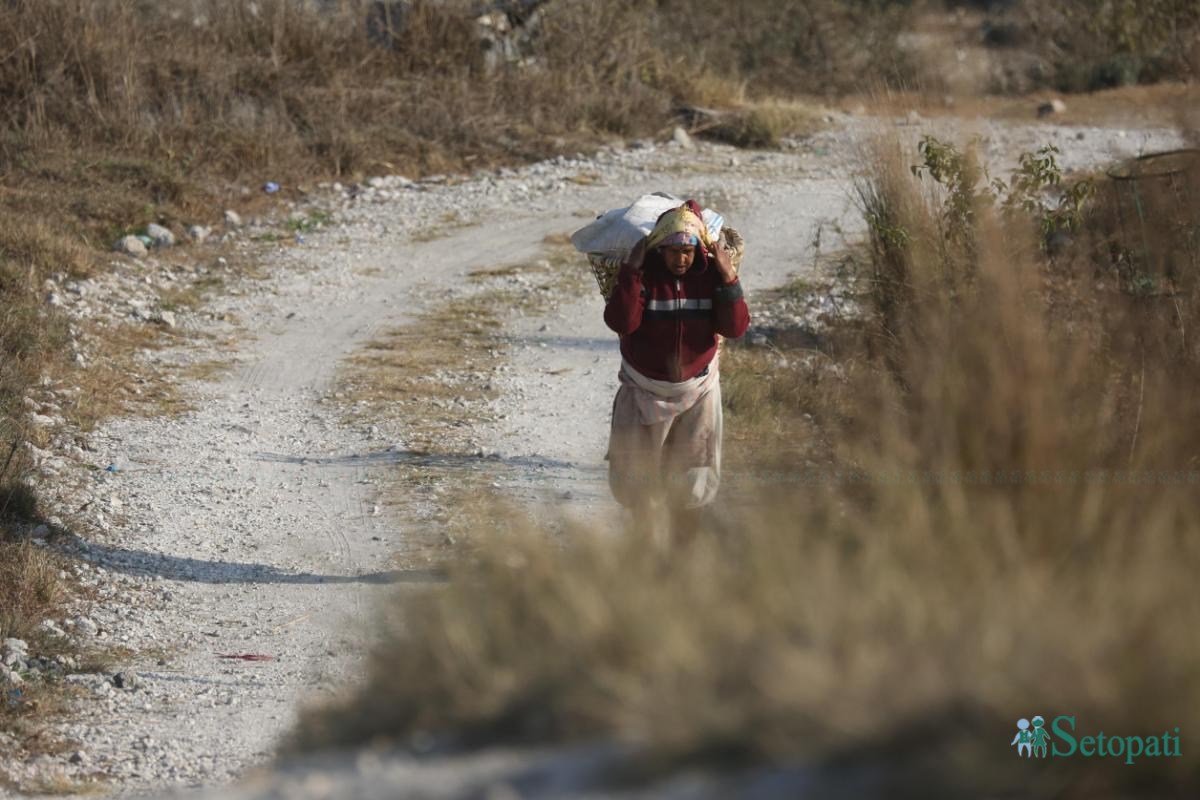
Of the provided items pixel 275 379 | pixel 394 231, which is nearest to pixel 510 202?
pixel 394 231

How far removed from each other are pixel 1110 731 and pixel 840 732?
49 cm

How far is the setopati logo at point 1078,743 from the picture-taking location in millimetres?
2395

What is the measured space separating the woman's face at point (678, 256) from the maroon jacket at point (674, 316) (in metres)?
0.08

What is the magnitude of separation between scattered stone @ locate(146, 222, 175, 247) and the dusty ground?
0.85 metres

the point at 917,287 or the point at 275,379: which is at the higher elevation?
the point at 917,287

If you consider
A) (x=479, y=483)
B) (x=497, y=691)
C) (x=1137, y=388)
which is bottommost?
(x=479, y=483)

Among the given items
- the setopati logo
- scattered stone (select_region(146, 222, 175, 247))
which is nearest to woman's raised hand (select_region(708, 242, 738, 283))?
the setopati logo

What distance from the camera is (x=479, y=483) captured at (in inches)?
274

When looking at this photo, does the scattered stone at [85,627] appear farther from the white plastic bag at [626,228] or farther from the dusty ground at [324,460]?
the white plastic bag at [626,228]

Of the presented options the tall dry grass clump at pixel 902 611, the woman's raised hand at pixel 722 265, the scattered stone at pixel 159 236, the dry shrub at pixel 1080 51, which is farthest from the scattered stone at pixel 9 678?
the dry shrub at pixel 1080 51

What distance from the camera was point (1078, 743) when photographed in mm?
2443

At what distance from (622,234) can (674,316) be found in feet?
1.14

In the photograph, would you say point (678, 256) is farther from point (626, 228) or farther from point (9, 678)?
point (9, 678)

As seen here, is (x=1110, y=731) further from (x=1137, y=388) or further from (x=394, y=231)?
(x=394, y=231)
